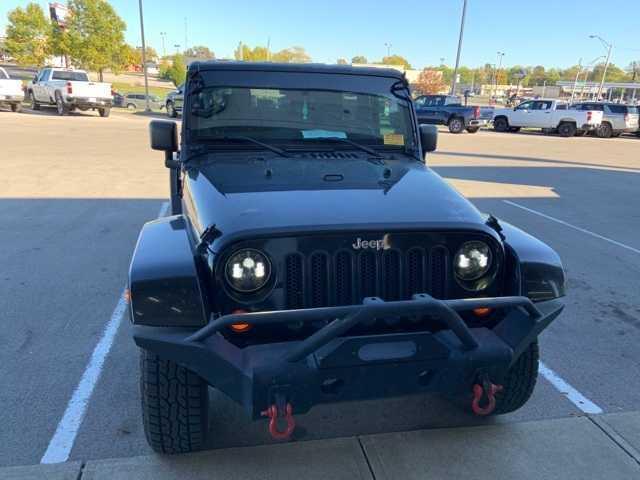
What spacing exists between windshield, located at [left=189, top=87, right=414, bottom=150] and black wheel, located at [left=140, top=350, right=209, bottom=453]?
1.62m

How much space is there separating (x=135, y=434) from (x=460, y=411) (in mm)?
1870

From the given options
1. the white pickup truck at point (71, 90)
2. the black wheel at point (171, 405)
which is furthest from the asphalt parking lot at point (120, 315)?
the white pickup truck at point (71, 90)

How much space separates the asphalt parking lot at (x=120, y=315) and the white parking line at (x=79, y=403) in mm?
17

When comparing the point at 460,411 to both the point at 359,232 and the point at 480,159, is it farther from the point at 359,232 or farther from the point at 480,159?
the point at 480,159

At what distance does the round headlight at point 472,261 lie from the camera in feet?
8.07

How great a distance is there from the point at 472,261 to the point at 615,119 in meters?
28.5

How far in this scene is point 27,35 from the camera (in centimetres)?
4884

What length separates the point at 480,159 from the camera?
Result: 603 inches

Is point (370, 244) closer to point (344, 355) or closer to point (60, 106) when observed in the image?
point (344, 355)

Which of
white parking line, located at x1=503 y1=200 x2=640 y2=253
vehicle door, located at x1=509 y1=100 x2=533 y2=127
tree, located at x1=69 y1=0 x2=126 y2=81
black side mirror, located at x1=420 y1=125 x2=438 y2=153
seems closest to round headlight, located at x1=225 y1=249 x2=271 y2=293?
black side mirror, located at x1=420 y1=125 x2=438 y2=153

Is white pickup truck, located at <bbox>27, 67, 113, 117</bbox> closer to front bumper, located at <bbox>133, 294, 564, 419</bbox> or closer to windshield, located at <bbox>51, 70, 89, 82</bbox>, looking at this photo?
windshield, located at <bbox>51, 70, 89, 82</bbox>

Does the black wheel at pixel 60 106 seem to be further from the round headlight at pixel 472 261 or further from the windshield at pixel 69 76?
the round headlight at pixel 472 261

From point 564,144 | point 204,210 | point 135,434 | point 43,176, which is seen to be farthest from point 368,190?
point 564,144

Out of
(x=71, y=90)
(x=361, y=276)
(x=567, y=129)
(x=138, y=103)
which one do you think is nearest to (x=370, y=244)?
(x=361, y=276)
